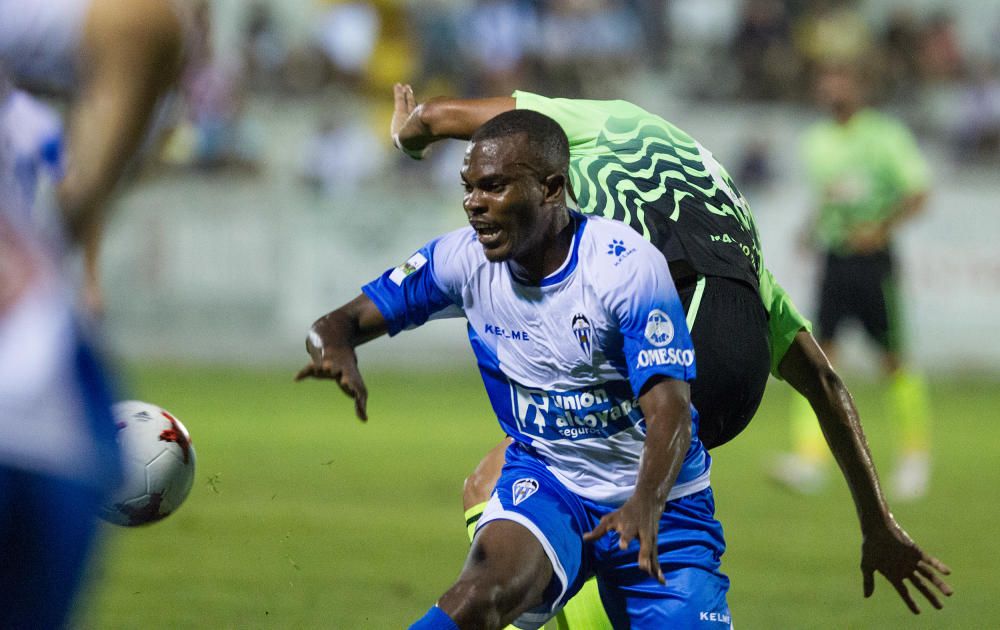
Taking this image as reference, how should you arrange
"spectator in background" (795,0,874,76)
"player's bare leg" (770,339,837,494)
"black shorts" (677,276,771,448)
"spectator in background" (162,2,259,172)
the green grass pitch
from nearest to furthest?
"black shorts" (677,276,771,448) → the green grass pitch → "player's bare leg" (770,339,837,494) → "spectator in background" (162,2,259,172) → "spectator in background" (795,0,874,76)

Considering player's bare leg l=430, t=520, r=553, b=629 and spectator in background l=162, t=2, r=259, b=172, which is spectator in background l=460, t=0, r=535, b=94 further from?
player's bare leg l=430, t=520, r=553, b=629

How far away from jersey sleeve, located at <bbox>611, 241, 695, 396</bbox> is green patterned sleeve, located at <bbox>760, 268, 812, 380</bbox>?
0.82 metres

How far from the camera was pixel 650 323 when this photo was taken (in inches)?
177


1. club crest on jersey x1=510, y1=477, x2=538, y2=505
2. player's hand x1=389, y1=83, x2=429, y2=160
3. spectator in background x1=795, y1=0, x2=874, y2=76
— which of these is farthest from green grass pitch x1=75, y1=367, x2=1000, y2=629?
spectator in background x1=795, y1=0, x2=874, y2=76

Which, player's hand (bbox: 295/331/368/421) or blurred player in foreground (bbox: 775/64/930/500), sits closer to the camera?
player's hand (bbox: 295/331/368/421)

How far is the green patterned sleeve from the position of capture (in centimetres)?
537

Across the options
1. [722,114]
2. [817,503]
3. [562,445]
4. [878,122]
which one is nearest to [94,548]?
[562,445]

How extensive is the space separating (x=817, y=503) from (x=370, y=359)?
1020cm

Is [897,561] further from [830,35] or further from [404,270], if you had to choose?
[830,35]

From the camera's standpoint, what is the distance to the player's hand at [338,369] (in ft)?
14.6

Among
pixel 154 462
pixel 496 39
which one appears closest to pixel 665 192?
pixel 154 462

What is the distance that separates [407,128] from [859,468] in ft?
6.32

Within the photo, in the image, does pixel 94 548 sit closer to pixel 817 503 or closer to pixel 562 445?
pixel 562 445

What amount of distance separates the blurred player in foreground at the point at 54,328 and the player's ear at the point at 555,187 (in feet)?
7.54
